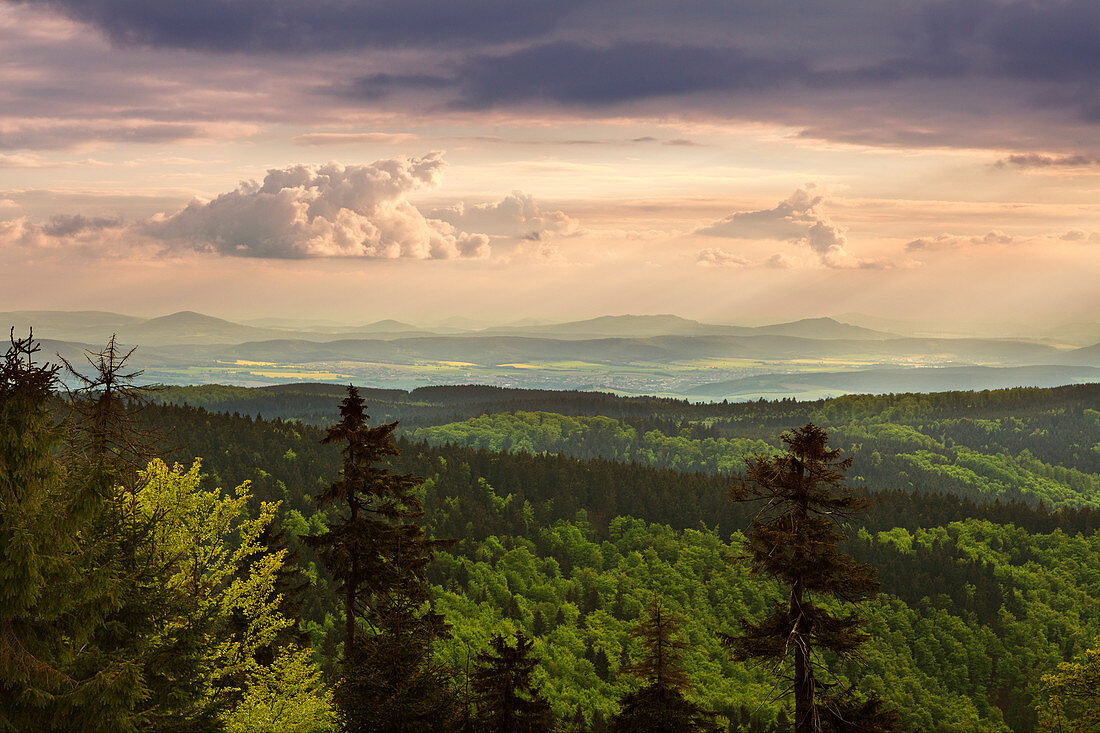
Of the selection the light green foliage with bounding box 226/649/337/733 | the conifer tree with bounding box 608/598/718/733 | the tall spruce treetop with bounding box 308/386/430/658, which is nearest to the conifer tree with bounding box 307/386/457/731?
the tall spruce treetop with bounding box 308/386/430/658

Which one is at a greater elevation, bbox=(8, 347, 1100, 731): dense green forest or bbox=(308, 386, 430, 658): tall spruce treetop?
bbox=(308, 386, 430, 658): tall spruce treetop

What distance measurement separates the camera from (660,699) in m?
34.1

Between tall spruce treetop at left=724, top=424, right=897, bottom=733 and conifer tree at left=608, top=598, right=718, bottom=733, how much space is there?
24.3 ft

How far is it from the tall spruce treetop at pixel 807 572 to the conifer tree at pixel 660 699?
24.3 ft

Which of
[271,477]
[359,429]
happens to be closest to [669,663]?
[359,429]

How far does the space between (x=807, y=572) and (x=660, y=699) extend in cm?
1102

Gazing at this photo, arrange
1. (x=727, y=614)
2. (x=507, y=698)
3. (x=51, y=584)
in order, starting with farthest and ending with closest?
(x=727, y=614), (x=507, y=698), (x=51, y=584)

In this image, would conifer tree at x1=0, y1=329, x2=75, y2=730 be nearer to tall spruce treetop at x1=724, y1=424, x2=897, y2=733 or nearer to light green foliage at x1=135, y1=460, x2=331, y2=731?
light green foliage at x1=135, y1=460, x2=331, y2=731

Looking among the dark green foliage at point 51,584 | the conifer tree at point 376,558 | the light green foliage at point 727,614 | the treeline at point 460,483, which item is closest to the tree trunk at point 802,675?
the conifer tree at point 376,558

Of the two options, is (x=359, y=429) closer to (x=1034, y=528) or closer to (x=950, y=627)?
(x=950, y=627)

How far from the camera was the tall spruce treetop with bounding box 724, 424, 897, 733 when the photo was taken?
2547 centimetres

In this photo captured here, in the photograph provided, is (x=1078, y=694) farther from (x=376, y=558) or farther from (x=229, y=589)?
(x=229, y=589)

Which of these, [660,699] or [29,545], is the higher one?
[29,545]

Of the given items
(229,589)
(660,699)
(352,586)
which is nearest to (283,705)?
(352,586)
